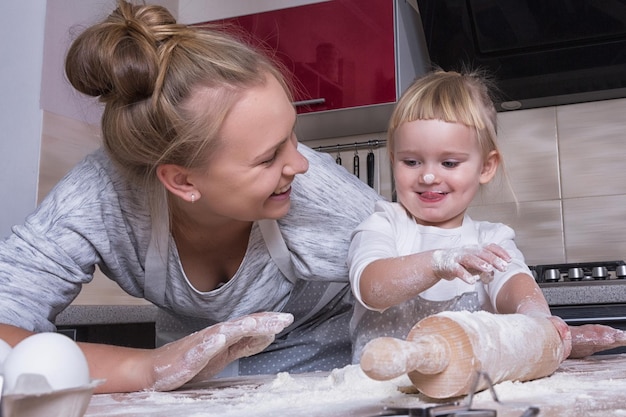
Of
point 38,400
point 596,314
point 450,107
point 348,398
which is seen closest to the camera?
point 38,400

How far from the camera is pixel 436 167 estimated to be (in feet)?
3.70

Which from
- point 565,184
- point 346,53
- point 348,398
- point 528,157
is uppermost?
point 346,53

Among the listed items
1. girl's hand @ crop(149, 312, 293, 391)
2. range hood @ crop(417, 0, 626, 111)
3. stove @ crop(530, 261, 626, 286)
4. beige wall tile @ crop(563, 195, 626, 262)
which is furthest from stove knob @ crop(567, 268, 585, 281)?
girl's hand @ crop(149, 312, 293, 391)

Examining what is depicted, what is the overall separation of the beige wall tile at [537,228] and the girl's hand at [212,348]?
5.09ft

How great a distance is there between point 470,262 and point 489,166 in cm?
44

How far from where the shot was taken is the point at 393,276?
965 mm

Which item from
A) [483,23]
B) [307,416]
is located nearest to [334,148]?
[483,23]

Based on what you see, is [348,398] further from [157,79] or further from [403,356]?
[157,79]

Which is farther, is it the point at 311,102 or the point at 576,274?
the point at 311,102

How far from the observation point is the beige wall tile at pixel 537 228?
7.29 ft

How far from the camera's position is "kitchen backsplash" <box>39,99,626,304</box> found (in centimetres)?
216

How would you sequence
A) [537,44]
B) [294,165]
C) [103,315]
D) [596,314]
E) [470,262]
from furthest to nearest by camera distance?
[537,44], [103,315], [596,314], [294,165], [470,262]

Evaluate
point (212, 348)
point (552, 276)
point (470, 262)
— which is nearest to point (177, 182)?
point (212, 348)

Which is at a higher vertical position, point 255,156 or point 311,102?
point 311,102
